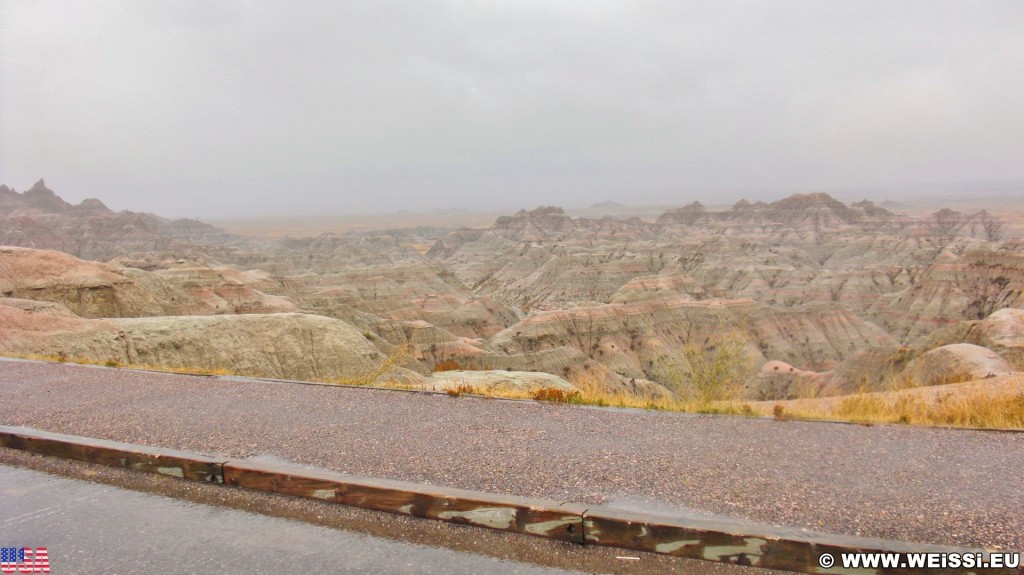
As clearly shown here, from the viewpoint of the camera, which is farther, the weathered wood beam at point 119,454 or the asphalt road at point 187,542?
the weathered wood beam at point 119,454

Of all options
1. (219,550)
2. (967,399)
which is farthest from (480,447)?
(967,399)

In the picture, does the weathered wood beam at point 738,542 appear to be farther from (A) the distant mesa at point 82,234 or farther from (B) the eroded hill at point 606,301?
(A) the distant mesa at point 82,234

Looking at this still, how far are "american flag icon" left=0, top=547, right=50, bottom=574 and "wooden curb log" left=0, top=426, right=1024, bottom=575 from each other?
54.4 inches

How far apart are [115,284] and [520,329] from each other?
3891 centimetres

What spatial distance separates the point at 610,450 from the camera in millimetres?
6051

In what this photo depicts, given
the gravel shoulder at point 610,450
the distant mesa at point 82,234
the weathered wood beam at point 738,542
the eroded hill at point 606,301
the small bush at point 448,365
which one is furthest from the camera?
the distant mesa at point 82,234

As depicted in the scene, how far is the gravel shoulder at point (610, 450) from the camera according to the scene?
466 centimetres

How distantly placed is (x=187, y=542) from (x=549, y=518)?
2.78 m

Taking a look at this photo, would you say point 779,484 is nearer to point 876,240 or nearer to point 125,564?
point 125,564

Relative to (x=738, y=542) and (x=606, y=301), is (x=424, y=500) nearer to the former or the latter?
(x=738, y=542)

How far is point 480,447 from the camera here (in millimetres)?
Answer: 6086

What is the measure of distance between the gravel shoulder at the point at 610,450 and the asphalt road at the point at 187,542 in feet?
2.84

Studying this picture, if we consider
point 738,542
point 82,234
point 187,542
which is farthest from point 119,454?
point 82,234

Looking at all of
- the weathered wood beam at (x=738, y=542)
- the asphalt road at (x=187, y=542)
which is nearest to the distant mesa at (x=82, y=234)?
the asphalt road at (x=187, y=542)
